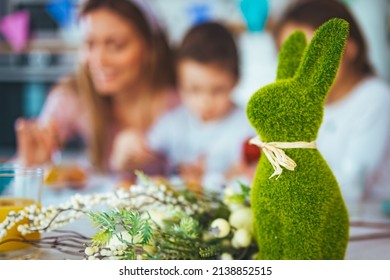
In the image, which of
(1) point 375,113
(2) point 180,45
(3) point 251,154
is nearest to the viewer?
(3) point 251,154

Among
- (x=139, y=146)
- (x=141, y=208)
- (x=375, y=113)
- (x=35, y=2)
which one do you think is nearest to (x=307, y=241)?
(x=141, y=208)

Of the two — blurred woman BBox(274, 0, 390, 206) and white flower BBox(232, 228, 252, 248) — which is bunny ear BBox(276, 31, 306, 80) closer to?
white flower BBox(232, 228, 252, 248)

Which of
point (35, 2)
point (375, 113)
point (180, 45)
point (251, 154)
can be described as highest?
point (35, 2)

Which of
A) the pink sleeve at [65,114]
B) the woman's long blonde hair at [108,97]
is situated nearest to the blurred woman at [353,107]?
the woman's long blonde hair at [108,97]

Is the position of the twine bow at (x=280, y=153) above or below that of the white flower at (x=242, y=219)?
above

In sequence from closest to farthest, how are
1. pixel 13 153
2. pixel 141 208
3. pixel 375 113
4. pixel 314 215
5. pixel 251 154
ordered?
pixel 314 215 → pixel 141 208 → pixel 251 154 → pixel 375 113 → pixel 13 153

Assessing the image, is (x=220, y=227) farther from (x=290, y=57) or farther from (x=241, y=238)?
(x=290, y=57)

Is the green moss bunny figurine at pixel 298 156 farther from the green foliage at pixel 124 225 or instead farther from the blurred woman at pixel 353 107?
the blurred woman at pixel 353 107
